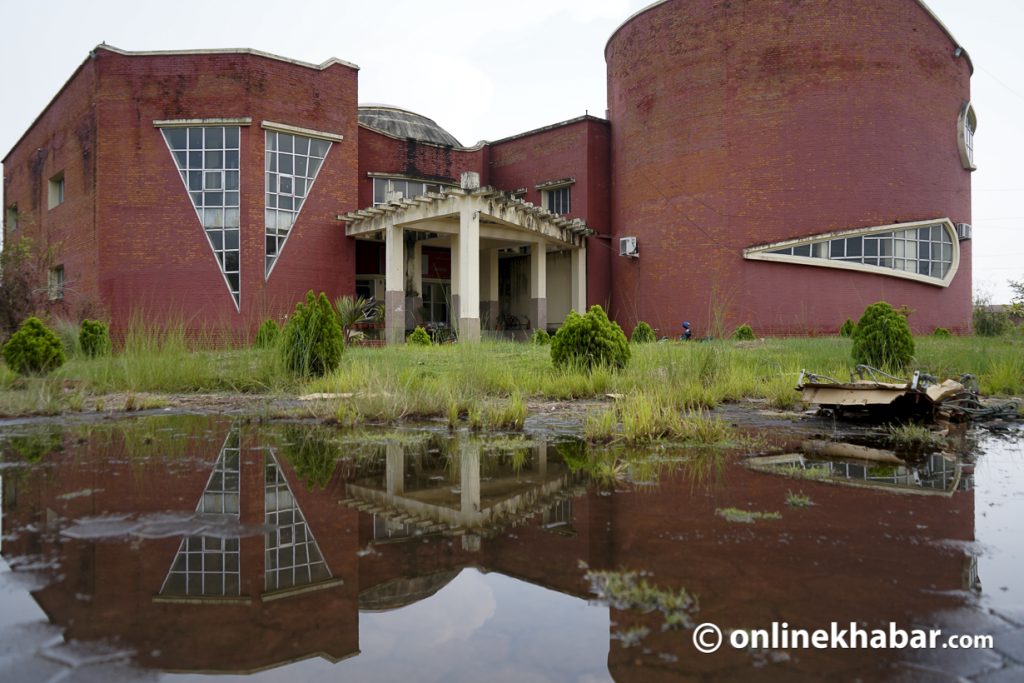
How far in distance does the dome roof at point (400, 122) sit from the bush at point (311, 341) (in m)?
18.5

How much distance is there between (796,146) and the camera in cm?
2045

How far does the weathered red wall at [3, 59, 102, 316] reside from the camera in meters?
20.7

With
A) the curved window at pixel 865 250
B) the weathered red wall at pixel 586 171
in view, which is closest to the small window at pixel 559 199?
the weathered red wall at pixel 586 171

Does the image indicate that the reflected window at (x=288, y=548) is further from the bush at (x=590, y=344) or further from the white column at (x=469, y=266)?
the white column at (x=469, y=266)

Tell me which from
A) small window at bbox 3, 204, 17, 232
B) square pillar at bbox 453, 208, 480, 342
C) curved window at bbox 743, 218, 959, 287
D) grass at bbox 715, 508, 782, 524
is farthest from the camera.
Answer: small window at bbox 3, 204, 17, 232

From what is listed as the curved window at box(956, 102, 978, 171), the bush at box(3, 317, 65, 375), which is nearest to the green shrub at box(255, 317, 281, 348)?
the bush at box(3, 317, 65, 375)

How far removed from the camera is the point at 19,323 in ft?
57.6

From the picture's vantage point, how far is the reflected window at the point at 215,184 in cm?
2020

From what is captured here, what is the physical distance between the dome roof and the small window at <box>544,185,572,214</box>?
485 cm

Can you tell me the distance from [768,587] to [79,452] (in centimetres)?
520

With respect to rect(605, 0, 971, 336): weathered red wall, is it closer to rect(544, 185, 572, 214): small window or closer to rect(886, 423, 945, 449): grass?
rect(544, 185, 572, 214): small window

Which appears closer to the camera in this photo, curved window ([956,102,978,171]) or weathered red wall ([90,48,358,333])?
weathered red wall ([90,48,358,333])

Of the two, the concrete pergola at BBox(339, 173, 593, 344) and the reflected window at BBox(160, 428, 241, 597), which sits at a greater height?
the concrete pergola at BBox(339, 173, 593, 344)

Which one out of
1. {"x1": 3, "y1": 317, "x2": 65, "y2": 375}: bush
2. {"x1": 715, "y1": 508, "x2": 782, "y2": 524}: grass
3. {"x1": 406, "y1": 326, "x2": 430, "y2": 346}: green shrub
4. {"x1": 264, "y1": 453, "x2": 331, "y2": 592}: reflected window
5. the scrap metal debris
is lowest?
{"x1": 264, "y1": 453, "x2": 331, "y2": 592}: reflected window
